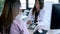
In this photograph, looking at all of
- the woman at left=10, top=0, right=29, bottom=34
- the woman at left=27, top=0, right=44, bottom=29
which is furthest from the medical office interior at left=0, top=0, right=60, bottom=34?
the woman at left=10, top=0, right=29, bottom=34

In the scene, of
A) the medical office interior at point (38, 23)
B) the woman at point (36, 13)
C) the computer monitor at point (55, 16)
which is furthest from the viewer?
the woman at point (36, 13)

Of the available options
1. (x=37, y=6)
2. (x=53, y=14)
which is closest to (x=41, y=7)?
(x=37, y=6)

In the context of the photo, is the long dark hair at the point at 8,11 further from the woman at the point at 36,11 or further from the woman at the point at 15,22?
the woman at the point at 36,11

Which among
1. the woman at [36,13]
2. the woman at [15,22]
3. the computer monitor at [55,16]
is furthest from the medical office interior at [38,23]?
the woman at [15,22]

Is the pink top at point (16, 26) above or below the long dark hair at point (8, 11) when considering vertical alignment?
below

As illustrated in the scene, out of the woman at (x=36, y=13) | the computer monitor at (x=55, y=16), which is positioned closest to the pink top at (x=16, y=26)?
the computer monitor at (x=55, y=16)

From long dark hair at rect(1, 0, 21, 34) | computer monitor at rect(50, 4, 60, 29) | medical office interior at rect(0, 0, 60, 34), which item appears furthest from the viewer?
medical office interior at rect(0, 0, 60, 34)

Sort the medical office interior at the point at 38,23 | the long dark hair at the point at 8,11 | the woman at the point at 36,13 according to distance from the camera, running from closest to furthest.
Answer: the long dark hair at the point at 8,11
the medical office interior at the point at 38,23
the woman at the point at 36,13

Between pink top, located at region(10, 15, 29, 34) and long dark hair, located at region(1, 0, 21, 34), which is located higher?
long dark hair, located at region(1, 0, 21, 34)

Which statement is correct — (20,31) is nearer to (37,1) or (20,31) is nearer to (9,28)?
(9,28)

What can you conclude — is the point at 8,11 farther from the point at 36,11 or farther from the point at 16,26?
the point at 36,11

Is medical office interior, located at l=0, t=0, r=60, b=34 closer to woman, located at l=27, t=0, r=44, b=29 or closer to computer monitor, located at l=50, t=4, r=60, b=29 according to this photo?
woman, located at l=27, t=0, r=44, b=29

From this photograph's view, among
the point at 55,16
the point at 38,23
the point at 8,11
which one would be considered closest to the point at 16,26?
the point at 8,11

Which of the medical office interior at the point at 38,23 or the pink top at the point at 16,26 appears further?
the medical office interior at the point at 38,23
